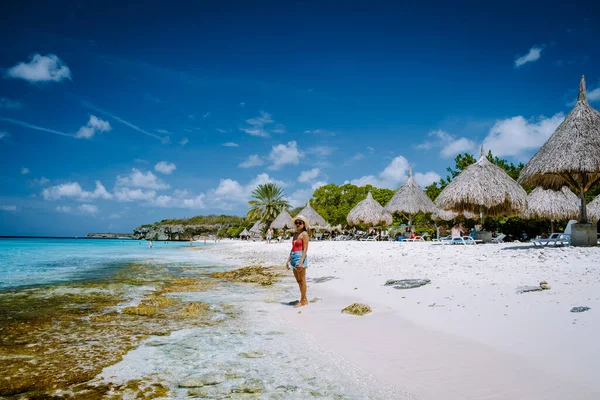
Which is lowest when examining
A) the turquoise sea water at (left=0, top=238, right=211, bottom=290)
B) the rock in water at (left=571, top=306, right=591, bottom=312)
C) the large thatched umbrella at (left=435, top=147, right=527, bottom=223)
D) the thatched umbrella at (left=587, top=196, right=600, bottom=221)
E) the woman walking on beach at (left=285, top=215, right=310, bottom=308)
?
the turquoise sea water at (left=0, top=238, right=211, bottom=290)

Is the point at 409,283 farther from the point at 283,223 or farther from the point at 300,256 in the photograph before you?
the point at 283,223

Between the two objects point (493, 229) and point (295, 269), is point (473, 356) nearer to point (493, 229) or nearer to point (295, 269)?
point (295, 269)

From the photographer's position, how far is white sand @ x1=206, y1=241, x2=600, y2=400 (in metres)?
2.85

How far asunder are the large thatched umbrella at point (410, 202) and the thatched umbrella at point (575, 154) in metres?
12.4

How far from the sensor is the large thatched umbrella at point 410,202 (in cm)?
2584

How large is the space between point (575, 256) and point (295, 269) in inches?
261

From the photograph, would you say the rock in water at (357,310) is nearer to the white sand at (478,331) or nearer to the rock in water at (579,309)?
the white sand at (478,331)

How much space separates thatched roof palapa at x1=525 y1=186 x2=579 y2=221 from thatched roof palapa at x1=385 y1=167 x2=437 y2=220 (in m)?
6.31

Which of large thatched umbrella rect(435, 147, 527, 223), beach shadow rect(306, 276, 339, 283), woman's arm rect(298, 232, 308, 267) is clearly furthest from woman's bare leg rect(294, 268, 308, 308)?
large thatched umbrella rect(435, 147, 527, 223)

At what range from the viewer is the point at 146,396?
2834 mm

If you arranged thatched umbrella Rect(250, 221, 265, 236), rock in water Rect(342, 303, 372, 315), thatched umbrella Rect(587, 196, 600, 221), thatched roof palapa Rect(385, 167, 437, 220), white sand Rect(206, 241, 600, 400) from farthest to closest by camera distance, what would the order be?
thatched umbrella Rect(250, 221, 265, 236)
thatched roof palapa Rect(385, 167, 437, 220)
thatched umbrella Rect(587, 196, 600, 221)
rock in water Rect(342, 303, 372, 315)
white sand Rect(206, 241, 600, 400)

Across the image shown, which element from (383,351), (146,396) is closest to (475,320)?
(383,351)

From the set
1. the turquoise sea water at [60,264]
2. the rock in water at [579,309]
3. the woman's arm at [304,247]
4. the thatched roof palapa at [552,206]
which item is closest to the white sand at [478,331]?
the rock in water at [579,309]

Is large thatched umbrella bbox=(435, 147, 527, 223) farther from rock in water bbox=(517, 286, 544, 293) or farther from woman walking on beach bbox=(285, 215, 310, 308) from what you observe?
woman walking on beach bbox=(285, 215, 310, 308)
